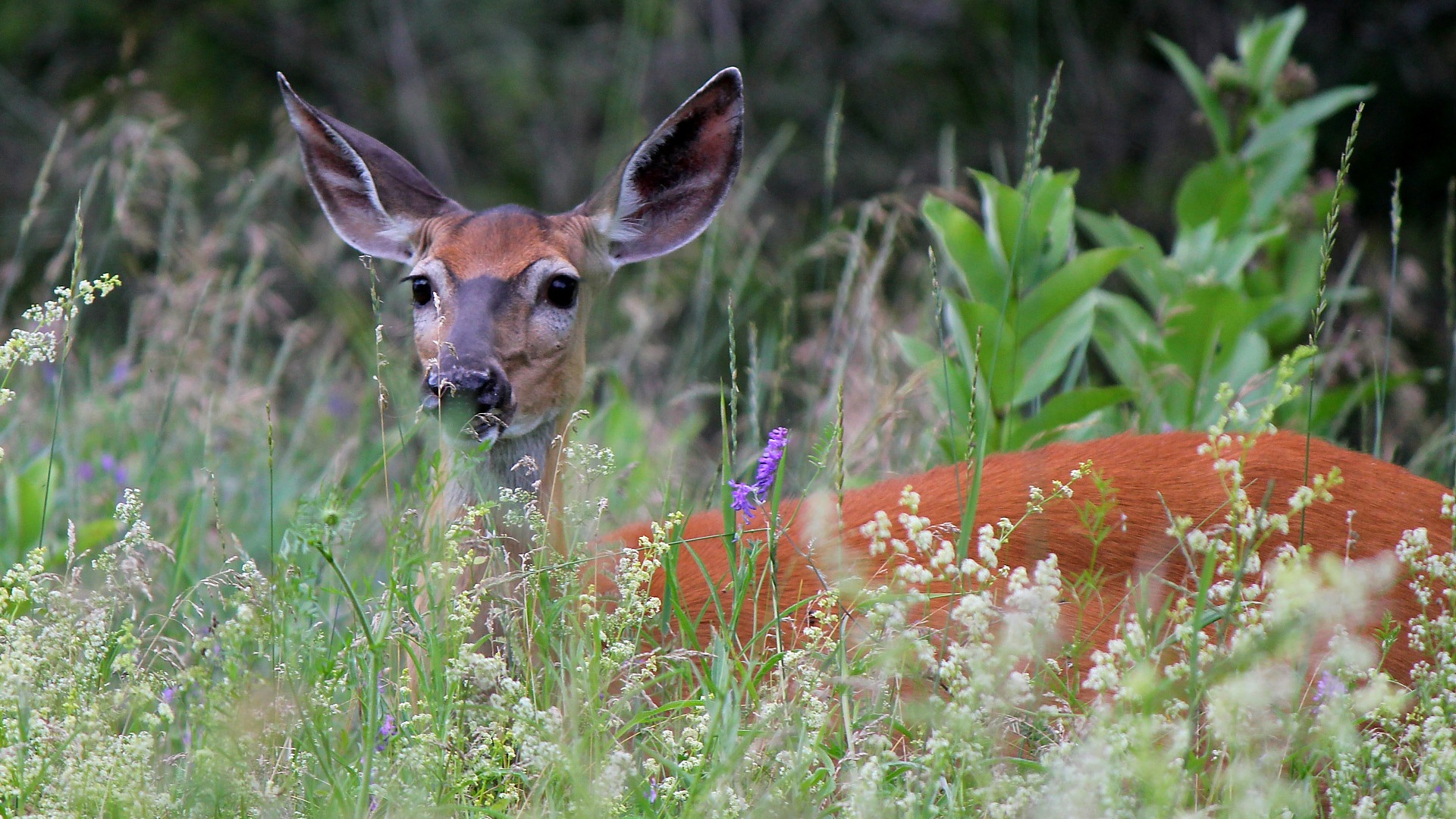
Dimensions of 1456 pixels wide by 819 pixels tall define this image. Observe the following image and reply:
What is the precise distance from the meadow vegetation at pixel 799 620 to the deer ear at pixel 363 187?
1.18 feet

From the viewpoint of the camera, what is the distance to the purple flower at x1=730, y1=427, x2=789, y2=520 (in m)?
2.71

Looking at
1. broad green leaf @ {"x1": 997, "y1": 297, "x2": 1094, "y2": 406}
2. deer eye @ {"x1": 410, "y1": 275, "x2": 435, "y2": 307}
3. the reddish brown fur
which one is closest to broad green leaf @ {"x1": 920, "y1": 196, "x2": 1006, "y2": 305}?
broad green leaf @ {"x1": 997, "y1": 297, "x2": 1094, "y2": 406}

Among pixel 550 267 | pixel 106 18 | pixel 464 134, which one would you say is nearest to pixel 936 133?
pixel 464 134

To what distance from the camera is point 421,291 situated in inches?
141

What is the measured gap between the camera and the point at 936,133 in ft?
32.4

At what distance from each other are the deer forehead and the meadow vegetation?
0.24 m

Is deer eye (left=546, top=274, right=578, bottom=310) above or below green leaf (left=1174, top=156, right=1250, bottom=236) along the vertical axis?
above

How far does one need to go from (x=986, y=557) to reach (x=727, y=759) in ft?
1.51

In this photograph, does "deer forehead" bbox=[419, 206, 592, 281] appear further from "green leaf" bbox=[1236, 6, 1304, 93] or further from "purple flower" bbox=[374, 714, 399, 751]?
"green leaf" bbox=[1236, 6, 1304, 93]

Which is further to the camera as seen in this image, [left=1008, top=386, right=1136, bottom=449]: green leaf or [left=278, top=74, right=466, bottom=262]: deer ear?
[left=1008, top=386, right=1136, bottom=449]: green leaf

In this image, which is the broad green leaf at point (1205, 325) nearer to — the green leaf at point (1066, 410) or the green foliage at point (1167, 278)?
the green foliage at point (1167, 278)

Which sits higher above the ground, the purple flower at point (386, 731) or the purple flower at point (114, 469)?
the purple flower at point (114, 469)

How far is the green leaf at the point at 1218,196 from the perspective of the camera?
4.74 metres

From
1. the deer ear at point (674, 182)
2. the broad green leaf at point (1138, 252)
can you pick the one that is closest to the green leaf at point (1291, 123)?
the broad green leaf at point (1138, 252)
